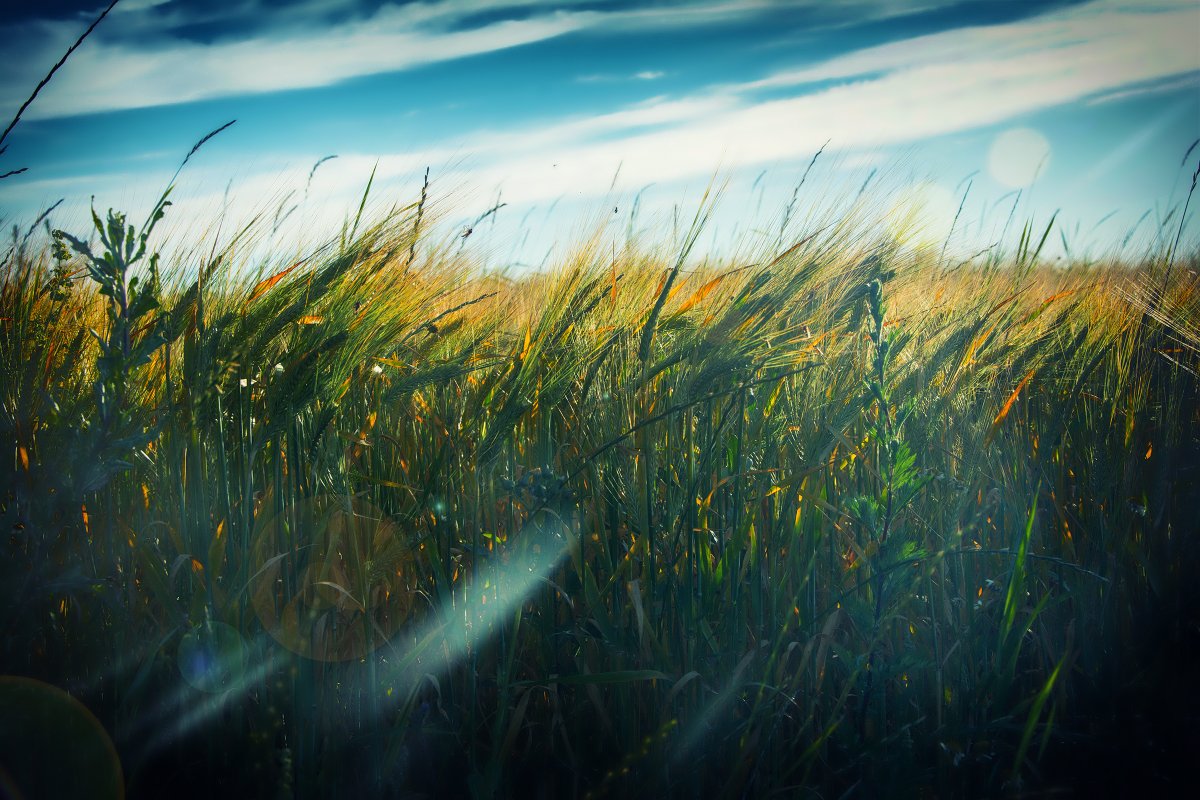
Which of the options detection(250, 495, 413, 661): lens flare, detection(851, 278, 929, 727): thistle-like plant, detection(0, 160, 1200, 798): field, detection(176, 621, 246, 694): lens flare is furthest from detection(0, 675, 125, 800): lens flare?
detection(851, 278, 929, 727): thistle-like plant

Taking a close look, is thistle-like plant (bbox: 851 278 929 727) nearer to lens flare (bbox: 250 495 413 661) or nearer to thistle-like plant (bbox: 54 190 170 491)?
lens flare (bbox: 250 495 413 661)

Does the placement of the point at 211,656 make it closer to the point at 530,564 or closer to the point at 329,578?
the point at 329,578

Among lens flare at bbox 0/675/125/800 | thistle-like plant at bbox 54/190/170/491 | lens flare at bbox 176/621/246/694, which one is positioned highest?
thistle-like plant at bbox 54/190/170/491

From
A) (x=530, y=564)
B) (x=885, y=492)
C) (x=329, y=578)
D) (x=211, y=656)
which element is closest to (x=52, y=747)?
(x=211, y=656)

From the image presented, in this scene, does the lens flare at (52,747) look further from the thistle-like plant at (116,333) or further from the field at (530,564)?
the thistle-like plant at (116,333)

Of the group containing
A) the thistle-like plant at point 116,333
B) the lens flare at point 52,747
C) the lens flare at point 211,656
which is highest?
the thistle-like plant at point 116,333

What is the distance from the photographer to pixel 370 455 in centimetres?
175

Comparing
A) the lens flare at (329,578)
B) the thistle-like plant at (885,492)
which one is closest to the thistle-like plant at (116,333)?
the lens flare at (329,578)

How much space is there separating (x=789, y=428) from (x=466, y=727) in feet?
3.00

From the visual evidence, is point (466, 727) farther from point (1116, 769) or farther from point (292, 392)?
point (1116, 769)

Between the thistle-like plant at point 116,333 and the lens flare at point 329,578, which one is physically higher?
the thistle-like plant at point 116,333

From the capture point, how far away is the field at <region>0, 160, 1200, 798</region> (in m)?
1.32

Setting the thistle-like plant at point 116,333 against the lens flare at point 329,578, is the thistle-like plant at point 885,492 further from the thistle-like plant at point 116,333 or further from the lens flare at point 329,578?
the thistle-like plant at point 116,333

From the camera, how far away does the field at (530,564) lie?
132 centimetres
